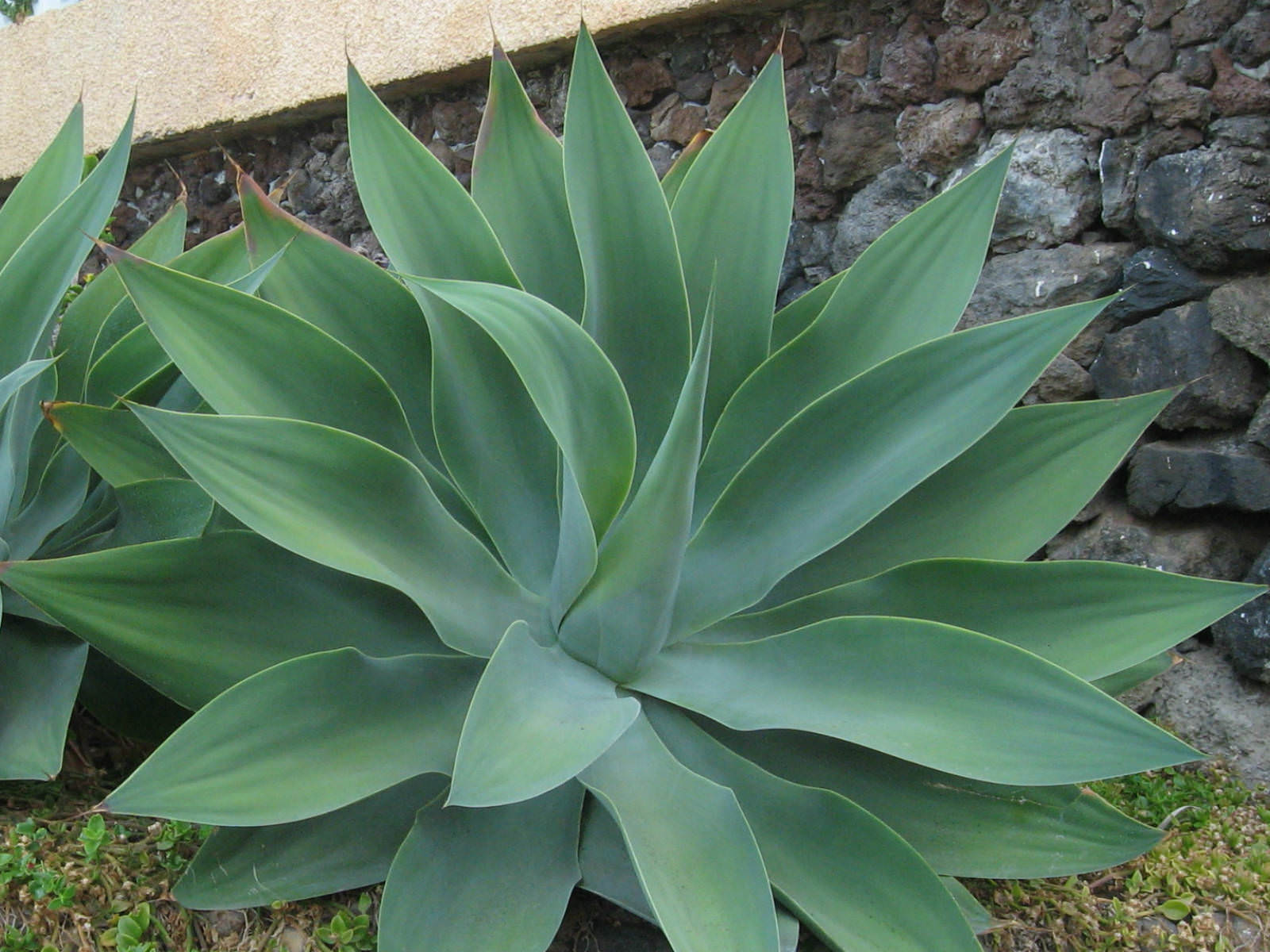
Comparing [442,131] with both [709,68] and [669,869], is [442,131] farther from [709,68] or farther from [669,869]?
[669,869]

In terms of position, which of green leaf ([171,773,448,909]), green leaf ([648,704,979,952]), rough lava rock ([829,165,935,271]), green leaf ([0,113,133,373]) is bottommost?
green leaf ([648,704,979,952])

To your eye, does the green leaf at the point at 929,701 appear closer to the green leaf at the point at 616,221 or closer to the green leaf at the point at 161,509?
the green leaf at the point at 616,221

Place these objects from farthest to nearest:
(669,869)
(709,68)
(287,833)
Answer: (709,68) < (287,833) < (669,869)

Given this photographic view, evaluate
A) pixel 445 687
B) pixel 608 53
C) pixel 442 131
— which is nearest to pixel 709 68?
pixel 608 53

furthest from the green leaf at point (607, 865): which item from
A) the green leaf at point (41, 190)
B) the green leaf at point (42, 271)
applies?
the green leaf at point (41, 190)

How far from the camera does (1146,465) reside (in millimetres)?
1847

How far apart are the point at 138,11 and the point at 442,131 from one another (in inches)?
48.4

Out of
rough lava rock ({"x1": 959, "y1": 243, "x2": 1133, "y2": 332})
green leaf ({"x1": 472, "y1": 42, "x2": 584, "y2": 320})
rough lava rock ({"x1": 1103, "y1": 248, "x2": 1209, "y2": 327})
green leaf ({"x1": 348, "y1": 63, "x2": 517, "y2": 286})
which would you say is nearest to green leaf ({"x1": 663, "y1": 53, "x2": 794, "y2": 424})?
green leaf ({"x1": 472, "y1": 42, "x2": 584, "y2": 320})

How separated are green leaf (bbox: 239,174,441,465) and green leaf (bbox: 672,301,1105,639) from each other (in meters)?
0.31

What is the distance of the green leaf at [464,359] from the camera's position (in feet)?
3.43

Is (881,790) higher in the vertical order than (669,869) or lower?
lower

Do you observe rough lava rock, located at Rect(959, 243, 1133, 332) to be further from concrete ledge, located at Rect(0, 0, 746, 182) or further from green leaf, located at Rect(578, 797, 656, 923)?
green leaf, located at Rect(578, 797, 656, 923)

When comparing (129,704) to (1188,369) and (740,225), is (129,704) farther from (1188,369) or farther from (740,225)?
(1188,369)

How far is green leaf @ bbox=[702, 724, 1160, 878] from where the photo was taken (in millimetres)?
934
